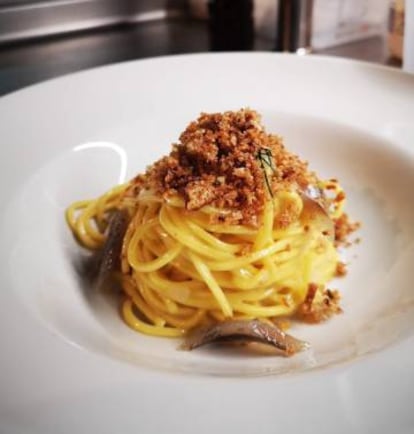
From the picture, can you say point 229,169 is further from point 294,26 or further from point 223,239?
point 294,26

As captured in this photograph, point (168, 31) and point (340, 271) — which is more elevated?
point (168, 31)

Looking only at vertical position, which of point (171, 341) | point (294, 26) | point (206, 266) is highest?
point (294, 26)

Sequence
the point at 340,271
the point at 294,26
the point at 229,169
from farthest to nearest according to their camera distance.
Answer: the point at 294,26 < the point at 340,271 < the point at 229,169

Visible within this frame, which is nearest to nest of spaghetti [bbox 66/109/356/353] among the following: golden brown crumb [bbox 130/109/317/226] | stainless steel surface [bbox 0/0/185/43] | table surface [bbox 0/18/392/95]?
golden brown crumb [bbox 130/109/317/226]

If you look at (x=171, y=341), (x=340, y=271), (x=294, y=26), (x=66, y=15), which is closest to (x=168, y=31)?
(x=66, y=15)

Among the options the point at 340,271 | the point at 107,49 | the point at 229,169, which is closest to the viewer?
the point at 229,169

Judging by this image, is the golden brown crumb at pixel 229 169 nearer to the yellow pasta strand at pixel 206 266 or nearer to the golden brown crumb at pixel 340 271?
the yellow pasta strand at pixel 206 266

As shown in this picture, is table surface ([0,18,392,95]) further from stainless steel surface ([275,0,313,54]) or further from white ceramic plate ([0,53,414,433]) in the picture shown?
white ceramic plate ([0,53,414,433])
